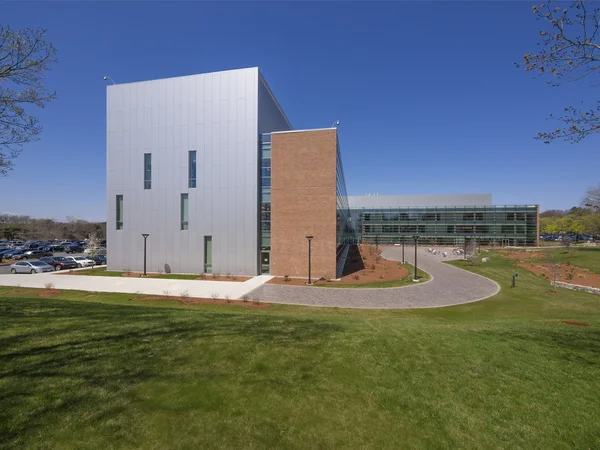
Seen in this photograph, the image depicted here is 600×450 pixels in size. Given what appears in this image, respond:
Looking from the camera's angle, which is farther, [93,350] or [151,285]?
[151,285]

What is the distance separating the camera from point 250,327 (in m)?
7.55

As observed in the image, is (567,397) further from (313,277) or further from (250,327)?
(313,277)

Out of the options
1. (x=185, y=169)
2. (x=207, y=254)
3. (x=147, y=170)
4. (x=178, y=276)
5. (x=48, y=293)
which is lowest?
(x=178, y=276)

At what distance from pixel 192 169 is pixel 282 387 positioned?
1033 inches

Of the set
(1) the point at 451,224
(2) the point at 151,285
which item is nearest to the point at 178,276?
(2) the point at 151,285

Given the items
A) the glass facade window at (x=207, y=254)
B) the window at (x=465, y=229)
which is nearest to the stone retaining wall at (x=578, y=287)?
the glass facade window at (x=207, y=254)

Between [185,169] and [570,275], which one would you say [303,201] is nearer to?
[185,169]

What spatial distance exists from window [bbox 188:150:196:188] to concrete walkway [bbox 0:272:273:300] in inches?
390

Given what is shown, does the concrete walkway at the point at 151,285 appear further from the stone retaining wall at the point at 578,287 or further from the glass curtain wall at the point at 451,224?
the glass curtain wall at the point at 451,224

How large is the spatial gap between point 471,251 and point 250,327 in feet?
119

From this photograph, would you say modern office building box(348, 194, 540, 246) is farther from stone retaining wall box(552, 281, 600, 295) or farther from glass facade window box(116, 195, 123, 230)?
glass facade window box(116, 195, 123, 230)

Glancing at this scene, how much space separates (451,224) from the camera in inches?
2653

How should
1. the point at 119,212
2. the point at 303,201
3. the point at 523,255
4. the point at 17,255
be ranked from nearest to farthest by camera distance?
the point at 303,201
the point at 119,212
the point at 17,255
the point at 523,255

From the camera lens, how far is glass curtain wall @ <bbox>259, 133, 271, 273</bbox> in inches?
1021
